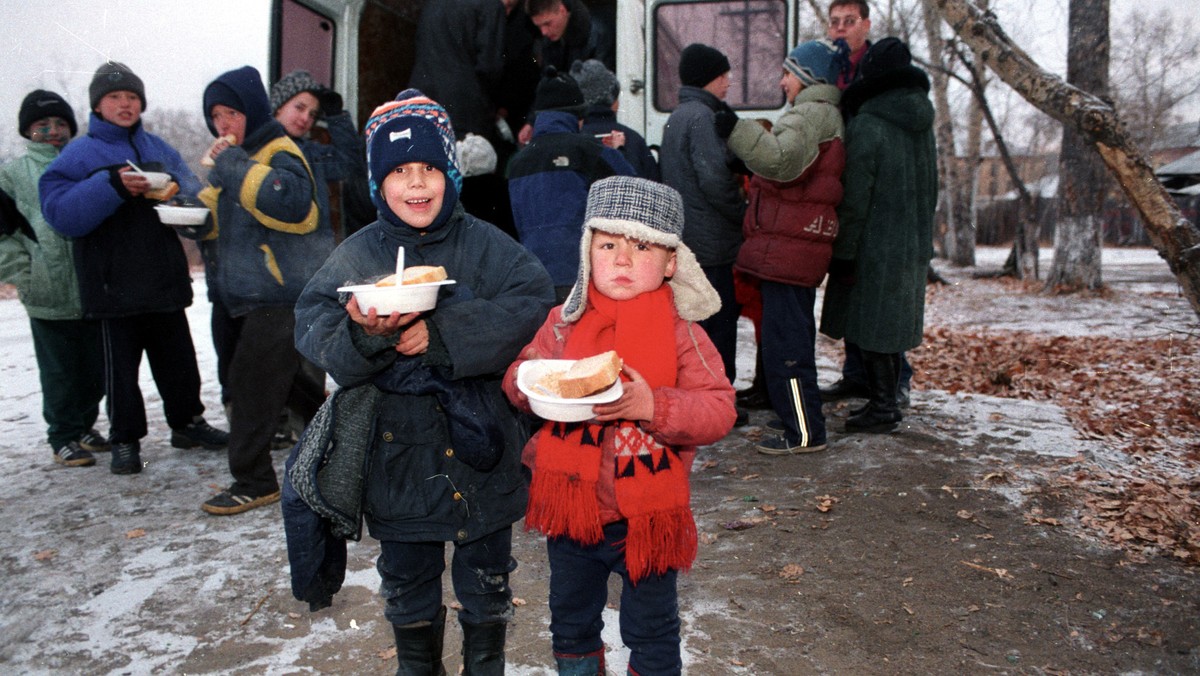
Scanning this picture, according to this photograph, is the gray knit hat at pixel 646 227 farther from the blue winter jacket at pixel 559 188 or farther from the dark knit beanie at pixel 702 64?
the dark knit beanie at pixel 702 64

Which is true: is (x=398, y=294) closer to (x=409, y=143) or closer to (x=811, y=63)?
(x=409, y=143)

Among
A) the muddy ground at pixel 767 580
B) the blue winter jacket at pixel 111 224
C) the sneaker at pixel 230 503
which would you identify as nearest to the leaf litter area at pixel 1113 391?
the muddy ground at pixel 767 580

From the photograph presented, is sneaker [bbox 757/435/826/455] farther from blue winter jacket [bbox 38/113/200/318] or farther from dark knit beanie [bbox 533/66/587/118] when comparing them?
blue winter jacket [bbox 38/113/200/318]

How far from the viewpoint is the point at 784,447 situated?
4.83 m

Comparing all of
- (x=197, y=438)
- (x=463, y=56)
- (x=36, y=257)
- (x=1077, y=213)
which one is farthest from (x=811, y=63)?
(x=1077, y=213)

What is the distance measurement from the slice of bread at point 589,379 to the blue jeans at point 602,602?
540 millimetres

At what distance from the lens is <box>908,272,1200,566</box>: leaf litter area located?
12.4 feet

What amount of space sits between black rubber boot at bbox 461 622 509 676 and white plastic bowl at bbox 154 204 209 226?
285 cm

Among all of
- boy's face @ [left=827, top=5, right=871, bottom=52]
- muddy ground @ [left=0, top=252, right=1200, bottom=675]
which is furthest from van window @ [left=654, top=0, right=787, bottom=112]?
muddy ground @ [left=0, top=252, right=1200, bottom=675]

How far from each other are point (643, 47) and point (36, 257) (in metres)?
4.15

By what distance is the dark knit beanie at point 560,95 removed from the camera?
4.41 metres

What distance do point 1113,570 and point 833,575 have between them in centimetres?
112

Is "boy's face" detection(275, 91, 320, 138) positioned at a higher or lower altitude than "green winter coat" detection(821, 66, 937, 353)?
higher

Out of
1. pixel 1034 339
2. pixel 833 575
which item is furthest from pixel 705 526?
pixel 1034 339
